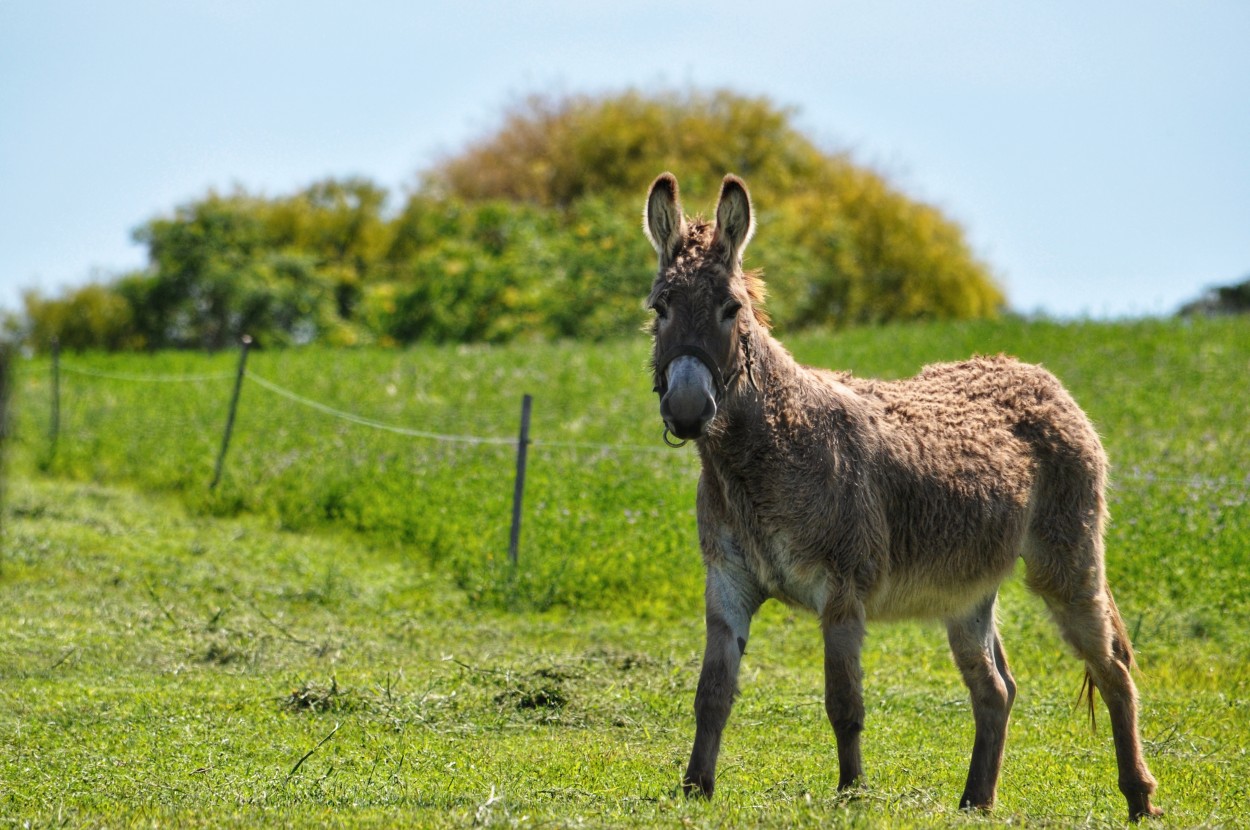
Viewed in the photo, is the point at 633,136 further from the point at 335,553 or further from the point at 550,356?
the point at 335,553

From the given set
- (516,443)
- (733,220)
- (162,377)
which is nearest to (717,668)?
(733,220)

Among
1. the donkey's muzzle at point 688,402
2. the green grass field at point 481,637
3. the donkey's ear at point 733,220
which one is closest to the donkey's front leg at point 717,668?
the green grass field at point 481,637

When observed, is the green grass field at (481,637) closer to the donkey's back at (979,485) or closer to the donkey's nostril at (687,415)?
the donkey's back at (979,485)

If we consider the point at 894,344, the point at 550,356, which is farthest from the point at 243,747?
the point at 894,344

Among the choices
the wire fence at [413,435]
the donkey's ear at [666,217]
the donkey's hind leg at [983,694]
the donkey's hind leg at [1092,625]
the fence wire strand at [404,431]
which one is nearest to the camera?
the donkey's ear at [666,217]

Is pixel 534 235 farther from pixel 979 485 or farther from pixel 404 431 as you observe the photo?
pixel 979 485

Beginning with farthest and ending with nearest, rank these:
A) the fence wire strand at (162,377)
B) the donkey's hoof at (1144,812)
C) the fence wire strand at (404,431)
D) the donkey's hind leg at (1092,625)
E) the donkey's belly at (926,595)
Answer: the fence wire strand at (162,377), the fence wire strand at (404,431), the donkey's hind leg at (1092,625), the donkey's hoof at (1144,812), the donkey's belly at (926,595)

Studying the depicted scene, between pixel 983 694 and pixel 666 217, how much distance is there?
121 inches

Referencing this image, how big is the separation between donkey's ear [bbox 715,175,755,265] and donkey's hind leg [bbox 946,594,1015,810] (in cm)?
247

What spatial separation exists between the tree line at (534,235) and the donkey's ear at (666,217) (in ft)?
90.1

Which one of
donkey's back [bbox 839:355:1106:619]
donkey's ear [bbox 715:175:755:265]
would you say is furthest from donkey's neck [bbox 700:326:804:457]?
donkey's back [bbox 839:355:1106:619]

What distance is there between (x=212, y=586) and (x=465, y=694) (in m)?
4.61

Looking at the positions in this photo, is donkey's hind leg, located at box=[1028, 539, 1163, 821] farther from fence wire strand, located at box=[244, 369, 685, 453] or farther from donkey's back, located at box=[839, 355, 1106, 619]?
fence wire strand, located at box=[244, 369, 685, 453]

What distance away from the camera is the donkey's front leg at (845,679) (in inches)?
226
